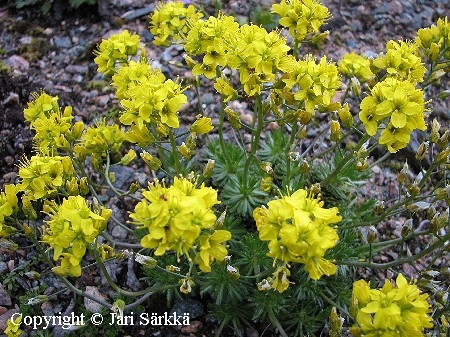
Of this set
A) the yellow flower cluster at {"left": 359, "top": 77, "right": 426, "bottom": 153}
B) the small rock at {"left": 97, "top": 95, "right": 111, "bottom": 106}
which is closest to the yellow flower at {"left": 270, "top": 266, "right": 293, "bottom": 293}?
the yellow flower cluster at {"left": 359, "top": 77, "right": 426, "bottom": 153}

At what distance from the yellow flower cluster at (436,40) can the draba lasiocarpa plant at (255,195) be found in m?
0.01

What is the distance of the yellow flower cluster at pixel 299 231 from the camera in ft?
7.06

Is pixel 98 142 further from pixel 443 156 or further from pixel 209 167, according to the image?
pixel 443 156

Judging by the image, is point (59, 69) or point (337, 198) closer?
point (337, 198)

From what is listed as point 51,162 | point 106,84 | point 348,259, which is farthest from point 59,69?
point 348,259

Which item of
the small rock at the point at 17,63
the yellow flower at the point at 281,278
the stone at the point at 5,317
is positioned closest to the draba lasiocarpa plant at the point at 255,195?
the yellow flower at the point at 281,278

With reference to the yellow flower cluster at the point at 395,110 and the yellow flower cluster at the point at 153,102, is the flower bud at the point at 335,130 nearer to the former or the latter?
the yellow flower cluster at the point at 395,110

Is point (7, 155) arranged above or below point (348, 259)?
above

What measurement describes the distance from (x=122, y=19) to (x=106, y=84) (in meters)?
0.98

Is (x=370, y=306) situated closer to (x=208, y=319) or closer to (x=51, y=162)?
(x=208, y=319)

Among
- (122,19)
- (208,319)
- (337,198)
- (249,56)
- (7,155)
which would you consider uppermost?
(249,56)

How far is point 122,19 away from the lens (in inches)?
211

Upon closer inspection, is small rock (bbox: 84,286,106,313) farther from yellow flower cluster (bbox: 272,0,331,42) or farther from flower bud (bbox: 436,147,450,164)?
flower bud (bbox: 436,147,450,164)

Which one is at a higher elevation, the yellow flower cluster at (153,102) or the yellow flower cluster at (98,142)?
the yellow flower cluster at (153,102)
